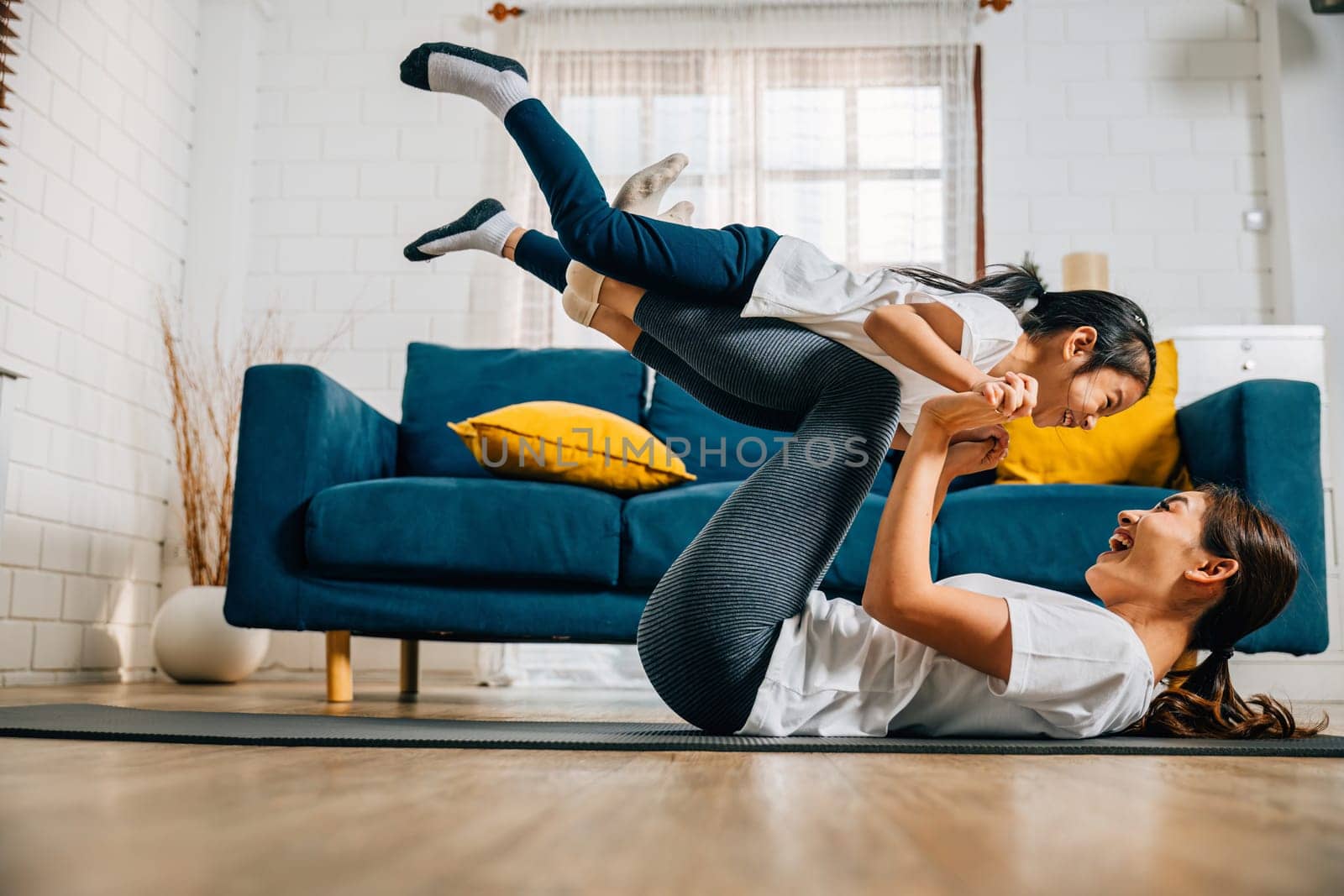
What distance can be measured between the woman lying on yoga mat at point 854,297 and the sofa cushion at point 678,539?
22.0 inches

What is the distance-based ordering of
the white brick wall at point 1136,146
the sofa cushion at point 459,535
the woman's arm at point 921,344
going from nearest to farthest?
the woman's arm at point 921,344
the sofa cushion at point 459,535
the white brick wall at point 1136,146

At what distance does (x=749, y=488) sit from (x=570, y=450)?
1.15m

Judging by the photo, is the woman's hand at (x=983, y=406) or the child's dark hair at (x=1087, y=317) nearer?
the woman's hand at (x=983, y=406)

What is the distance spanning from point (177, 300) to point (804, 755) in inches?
139

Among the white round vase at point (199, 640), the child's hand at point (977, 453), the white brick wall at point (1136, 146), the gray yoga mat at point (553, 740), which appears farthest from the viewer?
the white brick wall at point (1136, 146)

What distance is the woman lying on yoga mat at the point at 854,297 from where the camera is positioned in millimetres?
1586

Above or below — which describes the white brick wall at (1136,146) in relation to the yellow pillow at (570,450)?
above

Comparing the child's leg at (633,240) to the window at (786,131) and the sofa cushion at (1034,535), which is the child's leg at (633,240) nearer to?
the sofa cushion at (1034,535)

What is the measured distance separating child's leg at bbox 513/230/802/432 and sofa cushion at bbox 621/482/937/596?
489 mm

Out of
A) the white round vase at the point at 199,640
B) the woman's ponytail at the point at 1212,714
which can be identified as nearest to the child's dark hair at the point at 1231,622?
the woman's ponytail at the point at 1212,714

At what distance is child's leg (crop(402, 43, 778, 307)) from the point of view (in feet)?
5.26

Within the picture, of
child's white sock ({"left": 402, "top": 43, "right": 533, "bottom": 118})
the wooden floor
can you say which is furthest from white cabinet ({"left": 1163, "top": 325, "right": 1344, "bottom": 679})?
the wooden floor

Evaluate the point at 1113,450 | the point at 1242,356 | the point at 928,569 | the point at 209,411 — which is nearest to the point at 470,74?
the point at 928,569

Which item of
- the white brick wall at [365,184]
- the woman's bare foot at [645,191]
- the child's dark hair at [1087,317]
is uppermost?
the white brick wall at [365,184]
